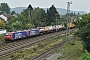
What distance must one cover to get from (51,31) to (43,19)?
33.8 meters

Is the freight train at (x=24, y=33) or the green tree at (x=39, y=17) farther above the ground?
the green tree at (x=39, y=17)

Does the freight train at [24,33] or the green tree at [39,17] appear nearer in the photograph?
the freight train at [24,33]

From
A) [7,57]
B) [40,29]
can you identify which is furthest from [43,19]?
[7,57]

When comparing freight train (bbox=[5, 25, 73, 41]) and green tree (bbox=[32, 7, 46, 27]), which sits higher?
green tree (bbox=[32, 7, 46, 27])

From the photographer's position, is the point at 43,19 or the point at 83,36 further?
the point at 43,19

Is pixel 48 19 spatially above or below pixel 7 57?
above

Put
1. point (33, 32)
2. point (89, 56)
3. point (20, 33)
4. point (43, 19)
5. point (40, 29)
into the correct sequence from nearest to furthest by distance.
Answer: point (89, 56) < point (20, 33) < point (33, 32) < point (40, 29) < point (43, 19)

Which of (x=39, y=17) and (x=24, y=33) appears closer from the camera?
(x=24, y=33)

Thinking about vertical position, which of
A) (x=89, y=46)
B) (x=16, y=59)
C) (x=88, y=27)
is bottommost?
(x=16, y=59)

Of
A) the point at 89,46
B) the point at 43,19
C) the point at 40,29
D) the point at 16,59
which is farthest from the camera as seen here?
the point at 43,19

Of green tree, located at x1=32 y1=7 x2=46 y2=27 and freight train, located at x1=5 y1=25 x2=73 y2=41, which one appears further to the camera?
green tree, located at x1=32 y1=7 x2=46 y2=27

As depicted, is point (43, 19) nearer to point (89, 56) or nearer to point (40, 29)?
point (40, 29)

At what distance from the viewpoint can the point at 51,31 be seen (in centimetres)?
8000

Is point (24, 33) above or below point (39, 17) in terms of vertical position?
below
